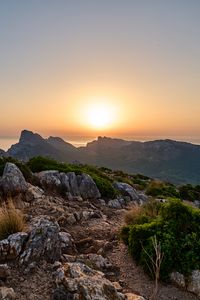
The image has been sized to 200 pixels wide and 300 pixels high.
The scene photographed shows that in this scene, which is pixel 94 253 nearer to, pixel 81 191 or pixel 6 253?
pixel 6 253

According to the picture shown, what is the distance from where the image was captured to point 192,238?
381 inches

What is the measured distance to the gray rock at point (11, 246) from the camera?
8.63m

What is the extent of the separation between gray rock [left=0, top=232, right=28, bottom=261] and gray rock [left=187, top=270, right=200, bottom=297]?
14.2 feet

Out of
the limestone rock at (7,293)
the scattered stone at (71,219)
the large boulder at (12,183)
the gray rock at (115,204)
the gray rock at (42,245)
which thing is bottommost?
the gray rock at (115,204)

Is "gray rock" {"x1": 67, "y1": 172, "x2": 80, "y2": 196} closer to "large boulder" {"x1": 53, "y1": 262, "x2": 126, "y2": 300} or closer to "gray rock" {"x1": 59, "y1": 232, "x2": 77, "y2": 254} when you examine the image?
"gray rock" {"x1": 59, "y1": 232, "x2": 77, "y2": 254}

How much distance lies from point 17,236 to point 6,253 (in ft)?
1.88

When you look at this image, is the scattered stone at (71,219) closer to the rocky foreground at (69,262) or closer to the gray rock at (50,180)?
the rocky foreground at (69,262)

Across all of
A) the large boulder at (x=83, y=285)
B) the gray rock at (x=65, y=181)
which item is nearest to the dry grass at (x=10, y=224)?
the large boulder at (x=83, y=285)

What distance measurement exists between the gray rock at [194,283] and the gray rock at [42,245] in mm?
3386

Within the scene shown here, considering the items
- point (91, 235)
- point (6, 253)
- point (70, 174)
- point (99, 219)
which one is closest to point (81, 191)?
point (70, 174)

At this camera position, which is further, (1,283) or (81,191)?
(81,191)

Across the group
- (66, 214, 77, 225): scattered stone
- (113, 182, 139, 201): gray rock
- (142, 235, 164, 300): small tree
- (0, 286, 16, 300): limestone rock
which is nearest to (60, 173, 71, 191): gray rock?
(113, 182, 139, 201): gray rock

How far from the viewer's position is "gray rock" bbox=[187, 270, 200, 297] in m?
8.54

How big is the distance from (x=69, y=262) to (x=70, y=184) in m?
9.63
